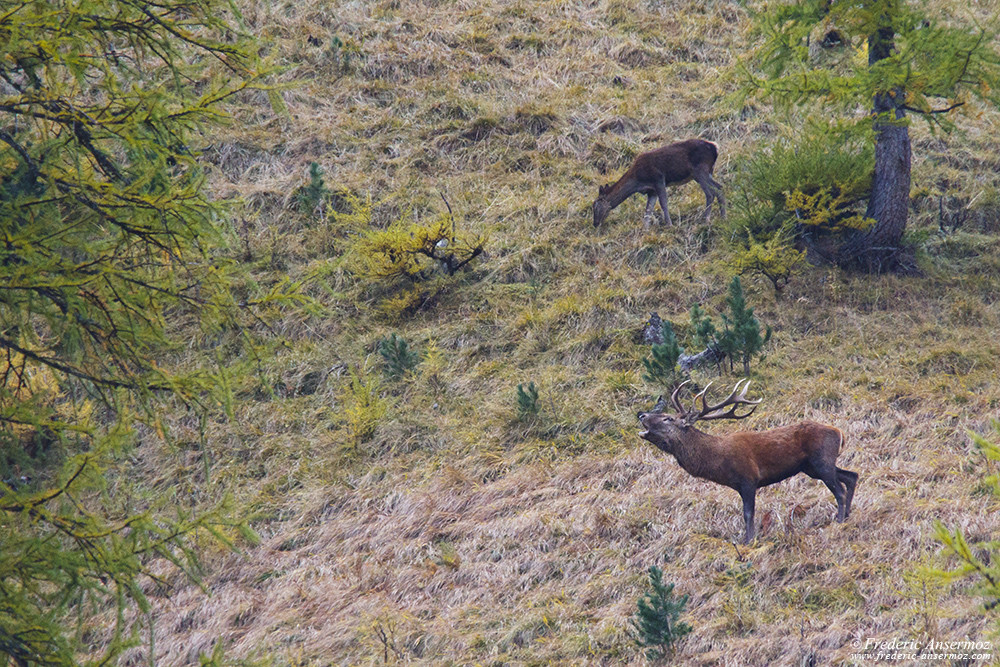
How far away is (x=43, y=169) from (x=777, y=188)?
869 centimetres

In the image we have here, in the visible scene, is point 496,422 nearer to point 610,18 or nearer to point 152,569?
point 152,569

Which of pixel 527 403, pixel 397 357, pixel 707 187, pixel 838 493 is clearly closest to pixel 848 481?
pixel 838 493

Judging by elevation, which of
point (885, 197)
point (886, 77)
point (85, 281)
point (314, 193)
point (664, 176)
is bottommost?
point (885, 197)

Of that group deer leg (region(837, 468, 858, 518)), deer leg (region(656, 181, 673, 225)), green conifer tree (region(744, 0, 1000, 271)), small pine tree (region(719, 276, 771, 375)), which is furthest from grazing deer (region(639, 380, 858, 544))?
deer leg (region(656, 181, 673, 225))

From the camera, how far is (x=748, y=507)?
22.9 feet

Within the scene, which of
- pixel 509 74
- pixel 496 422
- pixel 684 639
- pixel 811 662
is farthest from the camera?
pixel 509 74

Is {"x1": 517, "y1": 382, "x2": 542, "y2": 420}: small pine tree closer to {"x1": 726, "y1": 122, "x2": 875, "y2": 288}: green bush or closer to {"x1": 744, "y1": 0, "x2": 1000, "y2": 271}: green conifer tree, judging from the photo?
{"x1": 726, "y1": 122, "x2": 875, "y2": 288}: green bush

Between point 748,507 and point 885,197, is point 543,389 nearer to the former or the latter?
point 748,507

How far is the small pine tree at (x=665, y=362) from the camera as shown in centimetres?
909

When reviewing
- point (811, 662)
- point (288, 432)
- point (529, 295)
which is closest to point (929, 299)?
point (529, 295)

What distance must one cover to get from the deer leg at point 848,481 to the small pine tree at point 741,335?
2435mm

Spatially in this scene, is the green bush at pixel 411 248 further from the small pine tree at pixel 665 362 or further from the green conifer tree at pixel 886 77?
the green conifer tree at pixel 886 77

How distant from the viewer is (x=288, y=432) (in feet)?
33.5

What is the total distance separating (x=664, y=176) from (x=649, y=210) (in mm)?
503
